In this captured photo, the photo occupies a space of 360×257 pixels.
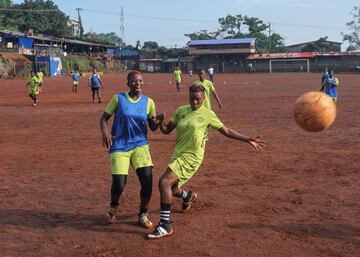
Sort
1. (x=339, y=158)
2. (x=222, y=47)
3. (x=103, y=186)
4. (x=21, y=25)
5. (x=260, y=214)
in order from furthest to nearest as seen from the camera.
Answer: (x=222, y=47) < (x=21, y=25) < (x=339, y=158) < (x=103, y=186) < (x=260, y=214)

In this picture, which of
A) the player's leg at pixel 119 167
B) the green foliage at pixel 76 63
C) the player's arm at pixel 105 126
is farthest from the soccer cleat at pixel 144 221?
the green foliage at pixel 76 63

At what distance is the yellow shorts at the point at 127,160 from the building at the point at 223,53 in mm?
85044

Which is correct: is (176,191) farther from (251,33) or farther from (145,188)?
(251,33)

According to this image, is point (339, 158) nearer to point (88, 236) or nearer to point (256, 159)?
point (256, 159)

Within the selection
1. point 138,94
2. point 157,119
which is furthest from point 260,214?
point 138,94

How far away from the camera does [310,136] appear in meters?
12.7

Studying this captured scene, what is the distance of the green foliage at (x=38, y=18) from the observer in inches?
3418

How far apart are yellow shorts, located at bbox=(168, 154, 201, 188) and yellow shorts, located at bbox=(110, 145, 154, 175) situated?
0.34 metres

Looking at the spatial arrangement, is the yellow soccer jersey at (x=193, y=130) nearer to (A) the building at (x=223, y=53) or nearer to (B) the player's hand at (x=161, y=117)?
(B) the player's hand at (x=161, y=117)

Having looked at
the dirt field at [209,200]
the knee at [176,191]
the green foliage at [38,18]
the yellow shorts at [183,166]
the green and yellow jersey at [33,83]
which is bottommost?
the dirt field at [209,200]

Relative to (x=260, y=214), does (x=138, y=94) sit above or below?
above

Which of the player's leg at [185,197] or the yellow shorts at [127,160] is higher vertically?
the yellow shorts at [127,160]

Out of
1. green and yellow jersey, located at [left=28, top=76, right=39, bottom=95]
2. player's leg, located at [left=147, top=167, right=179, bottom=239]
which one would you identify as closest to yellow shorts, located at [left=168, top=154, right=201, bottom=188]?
player's leg, located at [left=147, top=167, right=179, bottom=239]

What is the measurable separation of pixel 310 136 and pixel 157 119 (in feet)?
25.4
